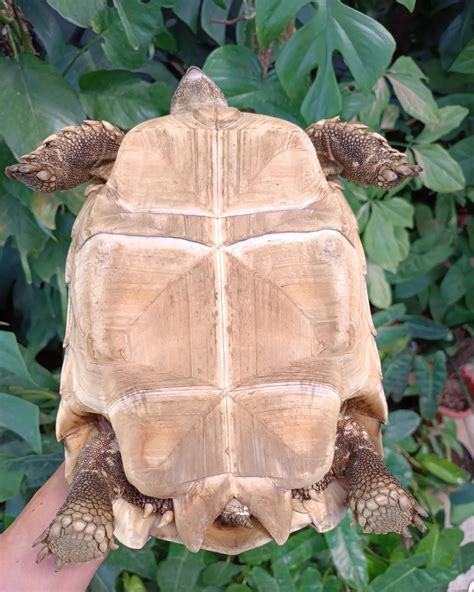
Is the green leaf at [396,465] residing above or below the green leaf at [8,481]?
below

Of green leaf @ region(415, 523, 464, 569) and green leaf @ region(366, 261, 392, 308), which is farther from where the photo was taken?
green leaf @ region(366, 261, 392, 308)

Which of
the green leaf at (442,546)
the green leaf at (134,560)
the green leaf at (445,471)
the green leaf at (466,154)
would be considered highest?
the green leaf at (466,154)

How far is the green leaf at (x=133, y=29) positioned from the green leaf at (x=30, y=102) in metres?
0.12

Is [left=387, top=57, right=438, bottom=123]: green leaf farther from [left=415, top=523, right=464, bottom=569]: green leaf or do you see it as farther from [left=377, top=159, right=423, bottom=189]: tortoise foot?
[left=415, top=523, right=464, bottom=569]: green leaf

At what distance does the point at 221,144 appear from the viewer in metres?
0.91

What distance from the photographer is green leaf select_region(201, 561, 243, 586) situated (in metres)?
1.46

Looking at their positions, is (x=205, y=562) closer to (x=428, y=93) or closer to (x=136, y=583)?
(x=136, y=583)

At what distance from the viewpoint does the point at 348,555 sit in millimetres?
1383

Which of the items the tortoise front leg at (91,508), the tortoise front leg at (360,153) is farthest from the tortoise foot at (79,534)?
the tortoise front leg at (360,153)

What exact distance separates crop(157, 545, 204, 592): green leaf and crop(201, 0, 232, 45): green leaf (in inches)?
50.3

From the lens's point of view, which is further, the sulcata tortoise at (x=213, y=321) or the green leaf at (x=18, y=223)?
the green leaf at (x=18, y=223)

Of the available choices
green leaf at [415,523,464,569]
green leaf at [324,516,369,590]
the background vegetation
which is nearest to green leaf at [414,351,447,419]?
the background vegetation

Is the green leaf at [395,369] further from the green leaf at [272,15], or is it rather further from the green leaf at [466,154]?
the green leaf at [272,15]

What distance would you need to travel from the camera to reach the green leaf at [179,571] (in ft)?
4.58
